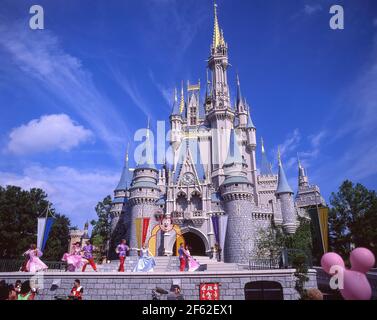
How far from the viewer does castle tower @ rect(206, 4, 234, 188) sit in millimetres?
39250

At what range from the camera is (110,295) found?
12.4 m

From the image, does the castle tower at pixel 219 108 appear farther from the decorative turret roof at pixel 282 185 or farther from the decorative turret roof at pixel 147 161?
the decorative turret roof at pixel 147 161

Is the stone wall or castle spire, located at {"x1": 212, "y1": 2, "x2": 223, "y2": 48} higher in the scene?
castle spire, located at {"x1": 212, "y1": 2, "x2": 223, "y2": 48}

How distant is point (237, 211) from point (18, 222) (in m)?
23.1

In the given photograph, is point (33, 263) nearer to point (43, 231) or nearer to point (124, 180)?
point (43, 231)

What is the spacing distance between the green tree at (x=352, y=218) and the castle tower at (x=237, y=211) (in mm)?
9186

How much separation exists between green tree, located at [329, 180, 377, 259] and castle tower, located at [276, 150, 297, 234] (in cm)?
422

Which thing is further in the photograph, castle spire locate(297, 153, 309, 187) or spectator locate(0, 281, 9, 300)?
castle spire locate(297, 153, 309, 187)

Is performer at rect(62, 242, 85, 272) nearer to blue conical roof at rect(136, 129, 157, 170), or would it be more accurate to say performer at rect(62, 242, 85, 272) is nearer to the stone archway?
the stone archway

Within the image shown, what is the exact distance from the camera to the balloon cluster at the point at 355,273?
23.2 ft

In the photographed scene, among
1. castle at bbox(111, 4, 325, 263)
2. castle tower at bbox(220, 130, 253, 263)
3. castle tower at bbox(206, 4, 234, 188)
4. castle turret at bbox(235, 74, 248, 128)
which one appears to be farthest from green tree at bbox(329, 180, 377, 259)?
castle turret at bbox(235, 74, 248, 128)

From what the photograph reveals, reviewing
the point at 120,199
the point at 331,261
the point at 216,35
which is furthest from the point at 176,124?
the point at 331,261
